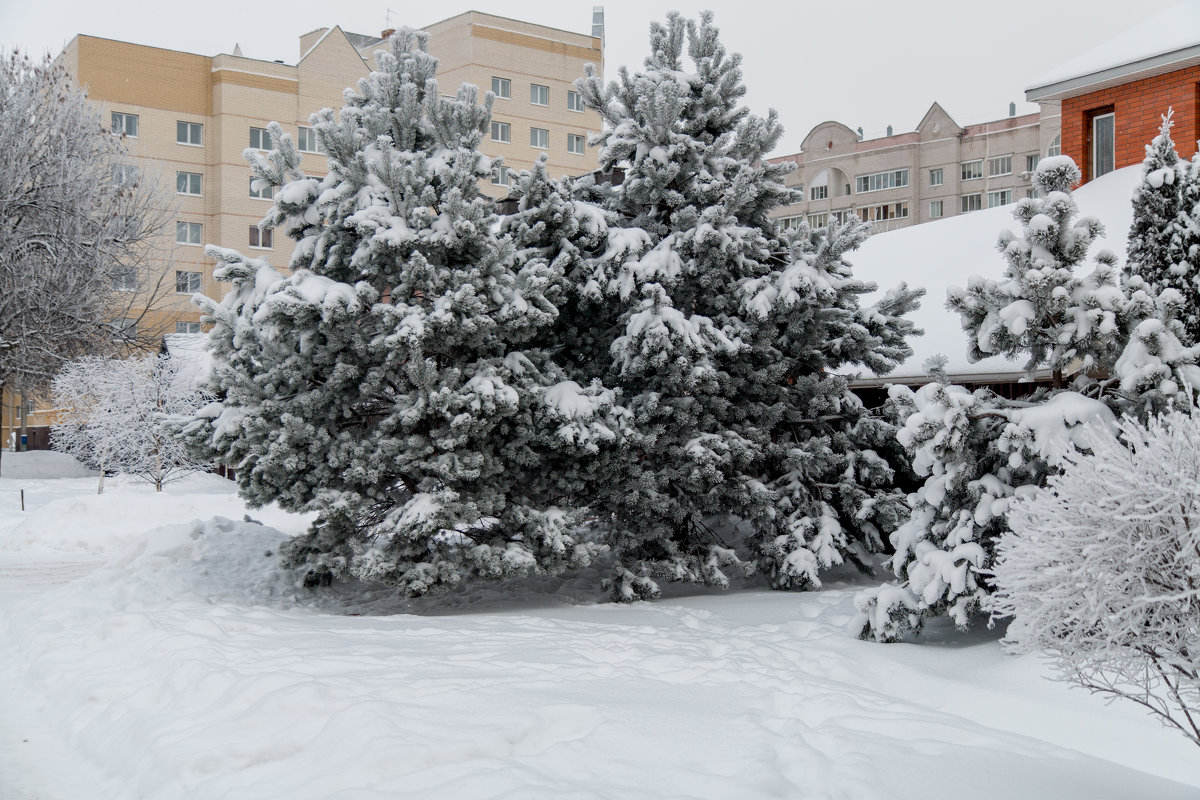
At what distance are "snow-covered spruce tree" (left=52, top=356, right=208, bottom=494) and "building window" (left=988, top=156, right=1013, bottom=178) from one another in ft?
154

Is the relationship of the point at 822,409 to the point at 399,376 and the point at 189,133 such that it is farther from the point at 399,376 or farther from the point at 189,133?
the point at 189,133

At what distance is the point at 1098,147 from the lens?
1752 cm

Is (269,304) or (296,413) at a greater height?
(269,304)

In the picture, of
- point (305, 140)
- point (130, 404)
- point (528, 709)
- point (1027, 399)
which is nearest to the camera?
point (528, 709)

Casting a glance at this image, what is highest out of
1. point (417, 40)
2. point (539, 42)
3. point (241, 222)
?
point (539, 42)

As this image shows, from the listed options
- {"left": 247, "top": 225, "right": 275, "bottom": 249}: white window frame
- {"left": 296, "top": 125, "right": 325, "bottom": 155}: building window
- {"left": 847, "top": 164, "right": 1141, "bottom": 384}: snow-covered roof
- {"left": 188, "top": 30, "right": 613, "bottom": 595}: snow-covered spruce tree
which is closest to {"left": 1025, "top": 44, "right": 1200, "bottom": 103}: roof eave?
{"left": 847, "top": 164, "right": 1141, "bottom": 384}: snow-covered roof

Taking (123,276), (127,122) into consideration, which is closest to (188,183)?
(127,122)

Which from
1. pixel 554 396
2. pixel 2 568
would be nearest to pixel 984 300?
pixel 554 396

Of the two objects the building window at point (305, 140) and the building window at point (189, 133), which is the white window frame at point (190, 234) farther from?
the building window at point (305, 140)

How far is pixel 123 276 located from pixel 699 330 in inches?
824

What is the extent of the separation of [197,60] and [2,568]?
3532 centimetres

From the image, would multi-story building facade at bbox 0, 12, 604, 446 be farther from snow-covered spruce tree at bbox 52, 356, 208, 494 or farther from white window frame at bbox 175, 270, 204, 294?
snow-covered spruce tree at bbox 52, 356, 208, 494

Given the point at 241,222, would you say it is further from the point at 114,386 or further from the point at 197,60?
the point at 114,386

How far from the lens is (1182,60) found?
15.8 metres
